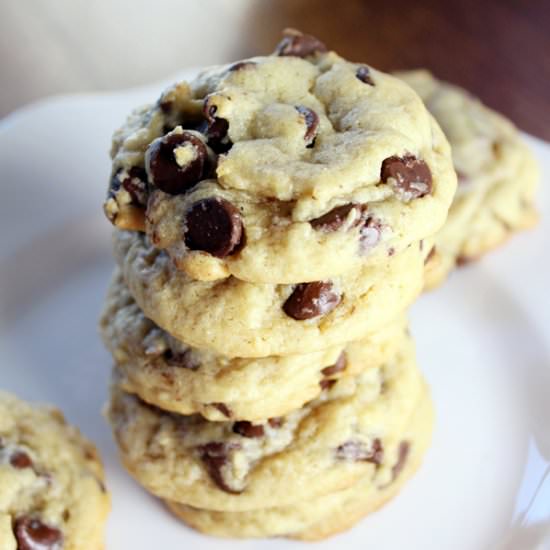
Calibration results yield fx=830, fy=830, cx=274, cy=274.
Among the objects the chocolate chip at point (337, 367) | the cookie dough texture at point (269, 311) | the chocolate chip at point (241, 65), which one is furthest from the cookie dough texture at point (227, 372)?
the chocolate chip at point (241, 65)

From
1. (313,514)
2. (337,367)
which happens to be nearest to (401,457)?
(313,514)

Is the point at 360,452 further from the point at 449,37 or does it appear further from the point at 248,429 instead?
the point at 449,37

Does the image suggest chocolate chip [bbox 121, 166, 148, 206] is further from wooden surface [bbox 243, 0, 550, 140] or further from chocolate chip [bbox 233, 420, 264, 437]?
wooden surface [bbox 243, 0, 550, 140]

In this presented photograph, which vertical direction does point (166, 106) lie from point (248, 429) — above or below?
above

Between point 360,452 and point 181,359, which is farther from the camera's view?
point 360,452

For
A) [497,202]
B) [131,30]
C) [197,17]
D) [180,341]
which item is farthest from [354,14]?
[180,341]

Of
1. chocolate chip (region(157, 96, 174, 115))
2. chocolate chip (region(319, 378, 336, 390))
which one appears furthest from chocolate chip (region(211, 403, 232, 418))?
chocolate chip (region(157, 96, 174, 115))
